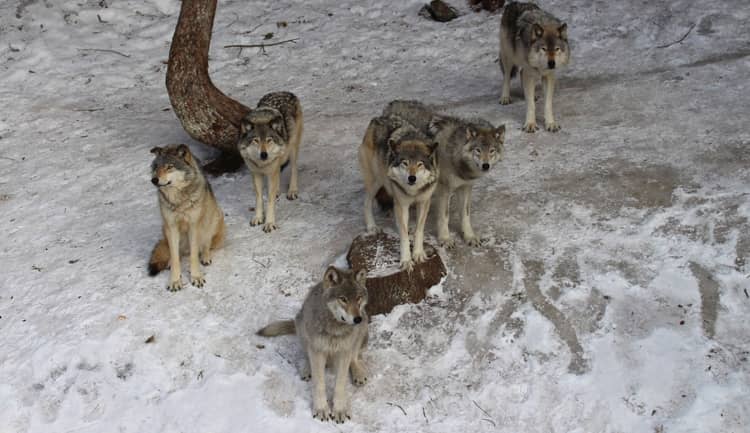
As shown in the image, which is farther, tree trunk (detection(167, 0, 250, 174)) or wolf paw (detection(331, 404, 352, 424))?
tree trunk (detection(167, 0, 250, 174))

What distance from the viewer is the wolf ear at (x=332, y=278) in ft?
19.0

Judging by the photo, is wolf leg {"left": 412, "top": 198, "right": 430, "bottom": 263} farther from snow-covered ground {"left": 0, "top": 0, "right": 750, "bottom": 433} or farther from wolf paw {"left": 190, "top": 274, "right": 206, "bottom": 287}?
wolf paw {"left": 190, "top": 274, "right": 206, "bottom": 287}

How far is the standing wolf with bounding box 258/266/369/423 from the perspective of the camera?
5.66m

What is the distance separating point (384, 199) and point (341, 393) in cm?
285

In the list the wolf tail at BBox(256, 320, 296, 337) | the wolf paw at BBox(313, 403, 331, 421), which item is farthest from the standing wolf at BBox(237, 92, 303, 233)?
the wolf paw at BBox(313, 403, 331, 421)

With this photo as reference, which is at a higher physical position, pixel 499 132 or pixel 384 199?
pixel 499 132

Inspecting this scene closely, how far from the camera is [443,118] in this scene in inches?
312

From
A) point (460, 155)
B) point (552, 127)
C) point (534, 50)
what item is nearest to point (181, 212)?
point (460, 155)

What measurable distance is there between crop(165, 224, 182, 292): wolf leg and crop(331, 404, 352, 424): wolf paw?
2387 millimetres

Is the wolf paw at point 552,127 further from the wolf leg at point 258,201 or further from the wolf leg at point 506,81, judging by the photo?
the wolf leg at point 258,201

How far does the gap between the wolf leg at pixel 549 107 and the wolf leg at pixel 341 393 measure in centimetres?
532

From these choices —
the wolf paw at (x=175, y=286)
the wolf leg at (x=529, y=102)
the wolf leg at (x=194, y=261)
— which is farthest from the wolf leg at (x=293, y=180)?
the wolf leg at (x=529, y=102)

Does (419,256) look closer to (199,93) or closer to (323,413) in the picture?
(323,413)

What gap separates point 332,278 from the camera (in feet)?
19.0
